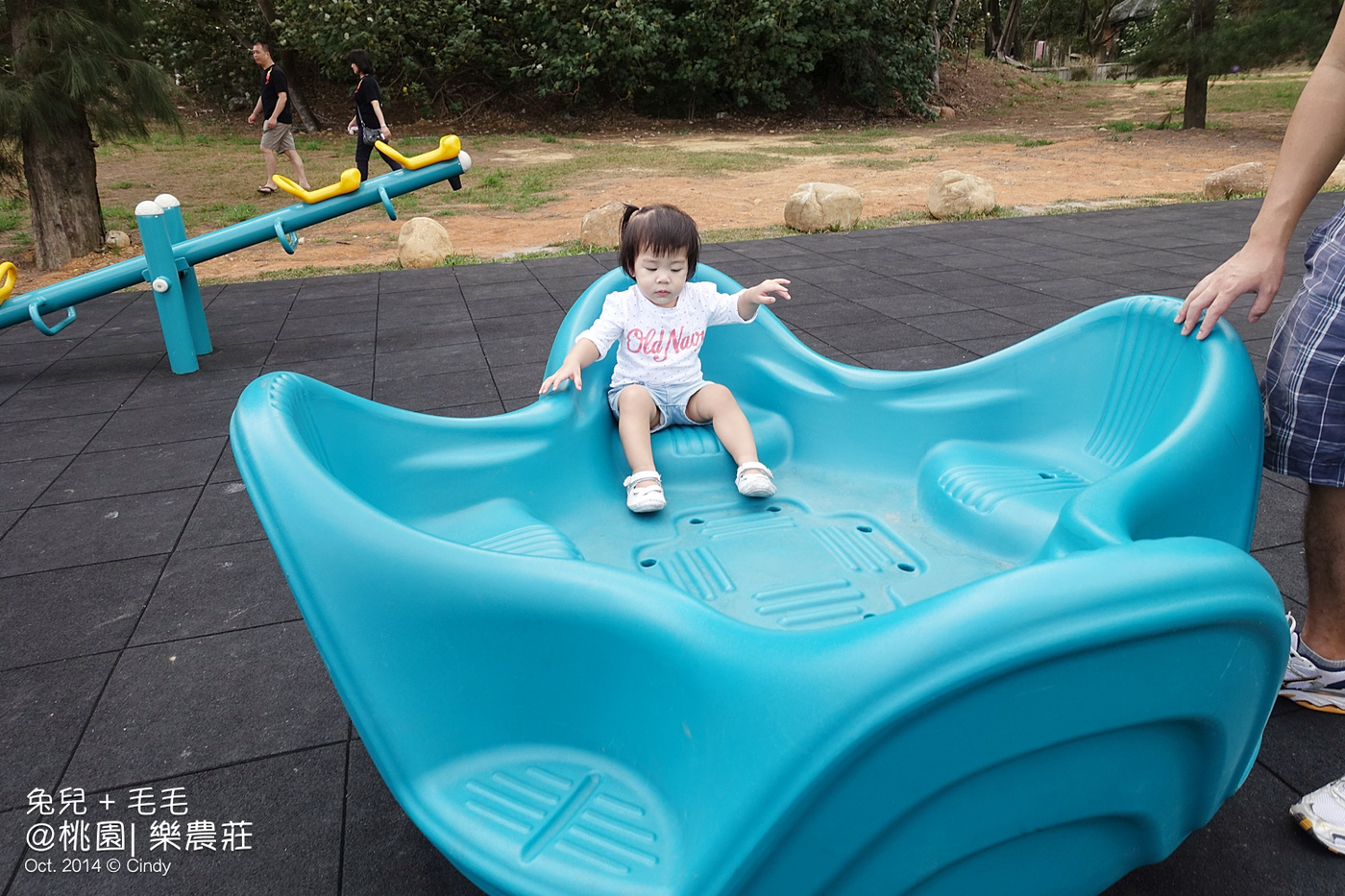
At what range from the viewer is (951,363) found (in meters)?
3.20

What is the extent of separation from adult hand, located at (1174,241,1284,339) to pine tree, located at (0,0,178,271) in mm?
5826

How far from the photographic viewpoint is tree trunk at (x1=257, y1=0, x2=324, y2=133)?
1416 centimetres

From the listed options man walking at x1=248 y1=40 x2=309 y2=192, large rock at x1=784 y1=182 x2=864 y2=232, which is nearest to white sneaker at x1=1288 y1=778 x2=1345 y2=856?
large rock at x1=784 y1=182 x2=864 y2=232

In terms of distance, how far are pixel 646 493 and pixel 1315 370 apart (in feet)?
3.63

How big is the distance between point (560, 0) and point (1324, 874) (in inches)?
546

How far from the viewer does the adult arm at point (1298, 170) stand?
1.19 meters

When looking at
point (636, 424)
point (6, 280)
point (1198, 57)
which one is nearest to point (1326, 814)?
point (636, 424)

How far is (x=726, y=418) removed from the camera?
1.96 meters

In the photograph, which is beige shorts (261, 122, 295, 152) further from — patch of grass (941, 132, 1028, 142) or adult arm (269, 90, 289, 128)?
patch of grass (941, 132, 1028, 142)

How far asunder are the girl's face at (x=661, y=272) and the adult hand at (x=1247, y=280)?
3.13 ft

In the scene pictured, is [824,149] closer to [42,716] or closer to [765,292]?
[765,292]

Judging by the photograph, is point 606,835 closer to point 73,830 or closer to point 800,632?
point 800,632

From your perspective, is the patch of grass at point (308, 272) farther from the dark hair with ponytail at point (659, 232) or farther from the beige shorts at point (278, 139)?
the dark hair with ponytail at point (659, 232)

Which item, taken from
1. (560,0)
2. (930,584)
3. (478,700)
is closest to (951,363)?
(930,584)
